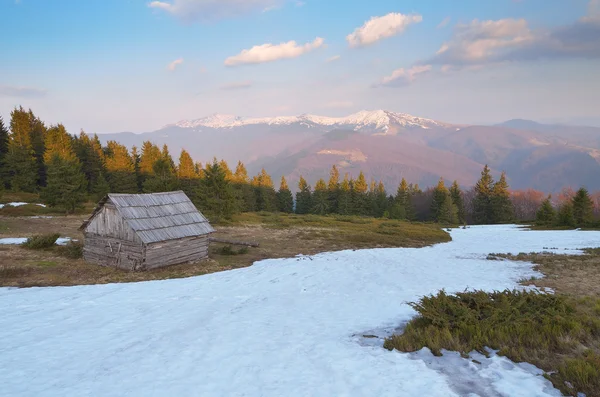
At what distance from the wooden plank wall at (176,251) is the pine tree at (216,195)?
21.1 m

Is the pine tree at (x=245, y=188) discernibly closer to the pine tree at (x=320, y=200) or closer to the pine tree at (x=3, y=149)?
the pine tree at (x=320, y=200)

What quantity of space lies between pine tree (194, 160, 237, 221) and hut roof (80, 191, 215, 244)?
64.6ft

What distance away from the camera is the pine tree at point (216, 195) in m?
44.9

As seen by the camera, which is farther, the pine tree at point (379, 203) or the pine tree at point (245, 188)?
the pine tree at point (379, 203)

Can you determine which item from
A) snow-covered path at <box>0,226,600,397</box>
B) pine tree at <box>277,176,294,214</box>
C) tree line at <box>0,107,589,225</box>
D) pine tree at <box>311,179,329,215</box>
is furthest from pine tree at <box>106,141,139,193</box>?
snow-covered path at <box>0,226,600,397</box>

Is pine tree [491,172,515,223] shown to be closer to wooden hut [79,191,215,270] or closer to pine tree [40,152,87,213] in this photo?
wooden hut [79,191,215,270]

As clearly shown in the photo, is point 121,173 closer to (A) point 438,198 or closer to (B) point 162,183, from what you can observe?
(B) point 162,183

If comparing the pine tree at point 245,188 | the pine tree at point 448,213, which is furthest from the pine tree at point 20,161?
the pine tree at point 448,213

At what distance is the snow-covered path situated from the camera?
7074 millimetres

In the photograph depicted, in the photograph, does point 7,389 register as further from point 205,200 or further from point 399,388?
point 205,200

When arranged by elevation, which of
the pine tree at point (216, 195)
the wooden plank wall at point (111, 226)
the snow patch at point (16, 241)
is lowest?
the snow patch at point (16, 241)

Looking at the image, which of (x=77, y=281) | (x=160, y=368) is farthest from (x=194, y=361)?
(x=77, y=281)

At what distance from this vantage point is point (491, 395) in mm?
6270

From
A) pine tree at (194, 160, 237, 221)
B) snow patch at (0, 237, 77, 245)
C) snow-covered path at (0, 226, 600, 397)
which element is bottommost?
snow-covered path at (0, 226, 600, 397)
